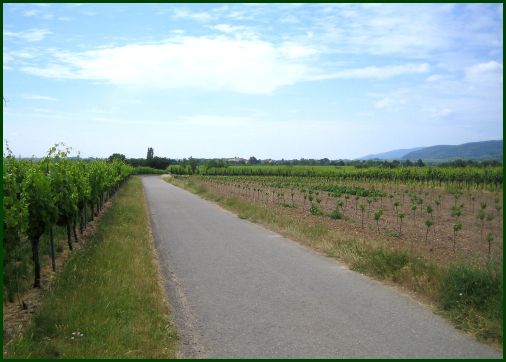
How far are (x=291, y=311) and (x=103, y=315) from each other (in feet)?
9.44

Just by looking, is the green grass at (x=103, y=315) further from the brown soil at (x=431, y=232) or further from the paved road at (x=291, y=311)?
the brown soil at (x=431, y=232)

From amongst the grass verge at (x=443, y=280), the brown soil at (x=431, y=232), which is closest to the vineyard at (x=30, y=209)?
the grass verge at (x=443, y=280)

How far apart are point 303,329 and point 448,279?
2.70m

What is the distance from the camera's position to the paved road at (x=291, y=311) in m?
Answer: 5.87

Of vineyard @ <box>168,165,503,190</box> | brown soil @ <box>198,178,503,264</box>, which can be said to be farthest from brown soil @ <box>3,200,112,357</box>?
vineyard @ <box>168,165,503,190</box>

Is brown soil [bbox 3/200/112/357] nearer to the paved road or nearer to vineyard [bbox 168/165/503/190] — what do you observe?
the paved road

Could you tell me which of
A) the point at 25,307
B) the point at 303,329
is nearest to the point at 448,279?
the point at 303,329

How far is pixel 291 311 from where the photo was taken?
739 centimetres

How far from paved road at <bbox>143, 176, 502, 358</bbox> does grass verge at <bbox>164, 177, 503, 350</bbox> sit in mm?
284

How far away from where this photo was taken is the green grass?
578 centimetres

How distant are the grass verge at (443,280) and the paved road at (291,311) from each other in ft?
0.93

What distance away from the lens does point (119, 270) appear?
9.70m

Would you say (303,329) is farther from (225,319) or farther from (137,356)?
(137,356)

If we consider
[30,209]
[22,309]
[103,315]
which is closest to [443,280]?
[103,315]
